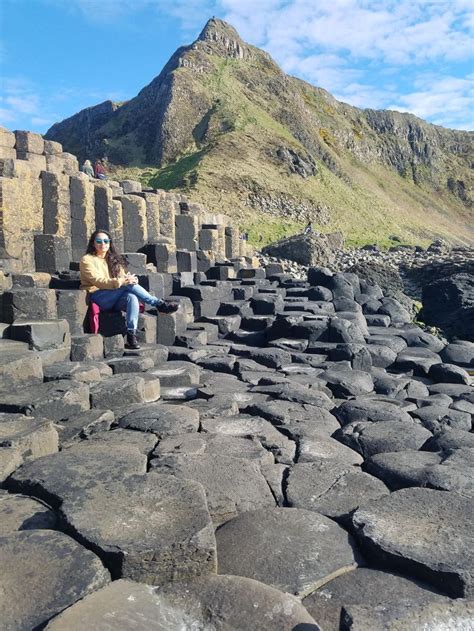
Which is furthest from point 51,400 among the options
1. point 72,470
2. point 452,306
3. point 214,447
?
point 452,306

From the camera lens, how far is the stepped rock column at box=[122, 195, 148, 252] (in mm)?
11203

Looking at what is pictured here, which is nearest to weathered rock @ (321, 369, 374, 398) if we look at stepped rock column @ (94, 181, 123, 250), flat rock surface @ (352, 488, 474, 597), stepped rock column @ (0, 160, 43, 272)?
flat rock surface @ (352, 488, 474, 597)

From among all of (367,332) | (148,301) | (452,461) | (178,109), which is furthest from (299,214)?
(452,461)

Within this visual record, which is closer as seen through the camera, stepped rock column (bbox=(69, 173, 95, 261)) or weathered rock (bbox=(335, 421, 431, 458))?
weathered rock (bbox=(335, 421, 431, 458))

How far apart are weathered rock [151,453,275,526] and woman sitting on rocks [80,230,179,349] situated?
141 inches

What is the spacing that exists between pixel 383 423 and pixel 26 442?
298cm

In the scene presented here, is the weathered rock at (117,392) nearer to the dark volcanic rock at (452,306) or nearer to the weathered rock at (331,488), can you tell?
the weathered rock at (331,488)

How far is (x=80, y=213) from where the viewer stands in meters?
9.76

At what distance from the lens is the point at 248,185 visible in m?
39.4

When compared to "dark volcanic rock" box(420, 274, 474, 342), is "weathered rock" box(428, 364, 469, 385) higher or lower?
lower

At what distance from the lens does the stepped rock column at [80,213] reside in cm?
962

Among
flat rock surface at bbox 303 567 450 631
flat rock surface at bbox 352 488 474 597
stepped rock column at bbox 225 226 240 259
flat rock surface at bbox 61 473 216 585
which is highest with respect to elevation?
stepped rock column at bbox 225 226 240 259

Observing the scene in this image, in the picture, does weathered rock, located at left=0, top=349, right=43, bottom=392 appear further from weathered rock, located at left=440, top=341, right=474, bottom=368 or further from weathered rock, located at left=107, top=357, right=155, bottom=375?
weathered rock, located at left=440, top=341, right=474, bottom=368

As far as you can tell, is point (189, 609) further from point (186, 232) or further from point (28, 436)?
point (186, 232)
